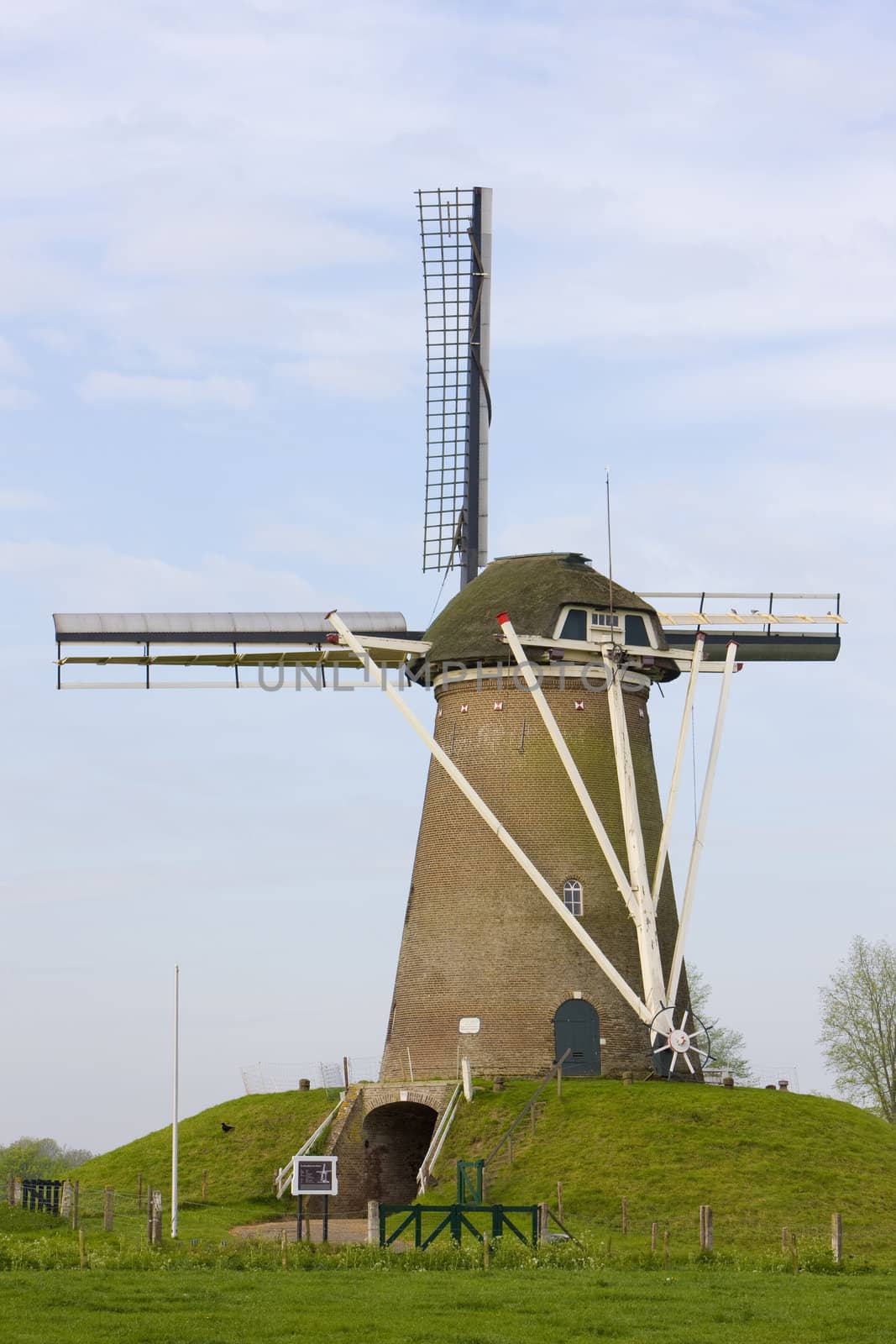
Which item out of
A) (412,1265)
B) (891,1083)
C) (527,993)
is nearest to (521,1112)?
(527,993)

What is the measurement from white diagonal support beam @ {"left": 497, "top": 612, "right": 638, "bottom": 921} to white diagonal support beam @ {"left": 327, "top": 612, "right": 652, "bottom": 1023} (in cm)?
122

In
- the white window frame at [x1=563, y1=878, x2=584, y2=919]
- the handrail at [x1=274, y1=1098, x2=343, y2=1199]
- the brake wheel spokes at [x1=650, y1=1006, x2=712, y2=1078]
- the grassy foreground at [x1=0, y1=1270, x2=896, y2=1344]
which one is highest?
the white window frame at [x1=563, y1=878, x2=584, y2=919]

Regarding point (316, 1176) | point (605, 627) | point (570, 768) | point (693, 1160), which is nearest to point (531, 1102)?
point (693, 1160)

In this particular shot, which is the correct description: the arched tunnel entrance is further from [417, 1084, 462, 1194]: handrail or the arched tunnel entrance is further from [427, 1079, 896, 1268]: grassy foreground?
[427, 1079, 896, 1268]: grassy foreground

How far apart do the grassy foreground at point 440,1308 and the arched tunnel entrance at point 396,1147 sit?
1270 cm

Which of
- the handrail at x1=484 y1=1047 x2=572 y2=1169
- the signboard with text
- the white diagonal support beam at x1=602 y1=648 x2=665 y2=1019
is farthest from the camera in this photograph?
the white diagonal support beam at x1=602 y1=648 x2=665 y2=1019

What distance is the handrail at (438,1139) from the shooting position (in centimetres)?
3341

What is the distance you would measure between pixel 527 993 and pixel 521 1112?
2.99m

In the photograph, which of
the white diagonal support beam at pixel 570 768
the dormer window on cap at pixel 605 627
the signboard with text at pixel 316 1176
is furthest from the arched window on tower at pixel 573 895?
the signboard with text at pixel 316 1176

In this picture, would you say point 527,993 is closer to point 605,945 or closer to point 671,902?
point 605,945

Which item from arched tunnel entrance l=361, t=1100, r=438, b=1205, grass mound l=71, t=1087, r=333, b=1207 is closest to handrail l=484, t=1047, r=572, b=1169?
arched tunnel entrance l=361, t=1100, r=438, b=1205

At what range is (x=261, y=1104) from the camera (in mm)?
39594

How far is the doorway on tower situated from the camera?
35.9 m

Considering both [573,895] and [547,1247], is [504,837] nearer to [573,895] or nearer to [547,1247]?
[573,895]
